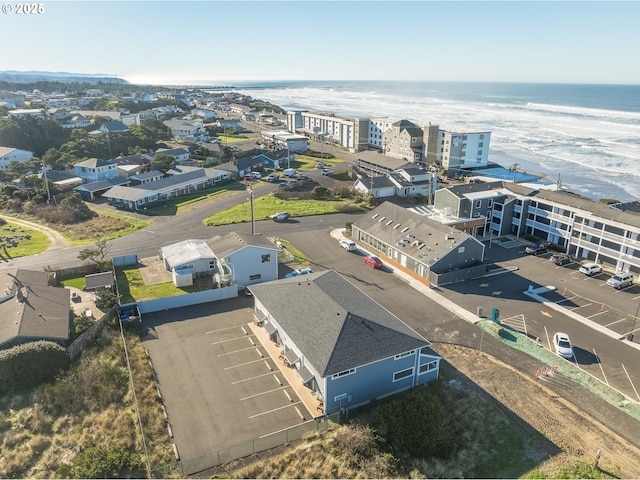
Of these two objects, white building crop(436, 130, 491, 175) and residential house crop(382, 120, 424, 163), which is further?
residential house crop(382, 120, 424, 163)

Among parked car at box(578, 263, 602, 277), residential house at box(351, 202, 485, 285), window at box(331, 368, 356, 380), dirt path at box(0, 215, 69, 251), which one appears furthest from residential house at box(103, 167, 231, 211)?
parked car at box(578, 263, 602, 277)

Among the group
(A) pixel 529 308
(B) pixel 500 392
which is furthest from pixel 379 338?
(A) pixel 529 308

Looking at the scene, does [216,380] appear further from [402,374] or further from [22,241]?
[22,241]

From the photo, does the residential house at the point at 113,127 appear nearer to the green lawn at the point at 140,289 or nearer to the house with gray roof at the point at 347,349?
the green lawn at the point at 140,289

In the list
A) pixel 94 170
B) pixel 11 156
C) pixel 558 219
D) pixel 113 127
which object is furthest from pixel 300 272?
pixel 113 127

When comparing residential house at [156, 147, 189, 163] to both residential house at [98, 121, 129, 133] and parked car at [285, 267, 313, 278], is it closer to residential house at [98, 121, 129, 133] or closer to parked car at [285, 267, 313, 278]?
residential house at [98, 121, 129, 133]

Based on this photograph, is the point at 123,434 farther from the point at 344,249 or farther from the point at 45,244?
the point at 45,244
